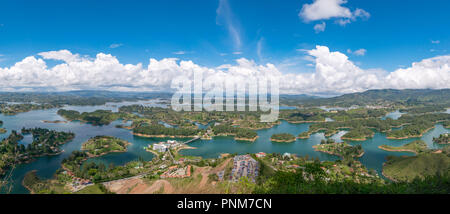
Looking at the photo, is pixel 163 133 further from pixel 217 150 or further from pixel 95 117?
pixel 95 117

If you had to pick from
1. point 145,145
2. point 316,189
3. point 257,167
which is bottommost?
point 145,145

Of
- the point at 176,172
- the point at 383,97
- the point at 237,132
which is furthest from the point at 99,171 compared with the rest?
the point at 383,97

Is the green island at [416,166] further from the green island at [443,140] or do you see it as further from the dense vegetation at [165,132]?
the dense vegetation at [165,132]

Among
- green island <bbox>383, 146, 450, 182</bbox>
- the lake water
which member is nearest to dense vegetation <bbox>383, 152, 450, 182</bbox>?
green island <bbox>383, 146, 450, 182</bbox>

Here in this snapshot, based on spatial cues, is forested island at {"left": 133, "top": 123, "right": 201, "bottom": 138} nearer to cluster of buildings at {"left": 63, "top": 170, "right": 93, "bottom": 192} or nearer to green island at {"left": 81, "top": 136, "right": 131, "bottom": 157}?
green island at {"left": 81, "top": 136, "right": 131, "bottom": 157}
